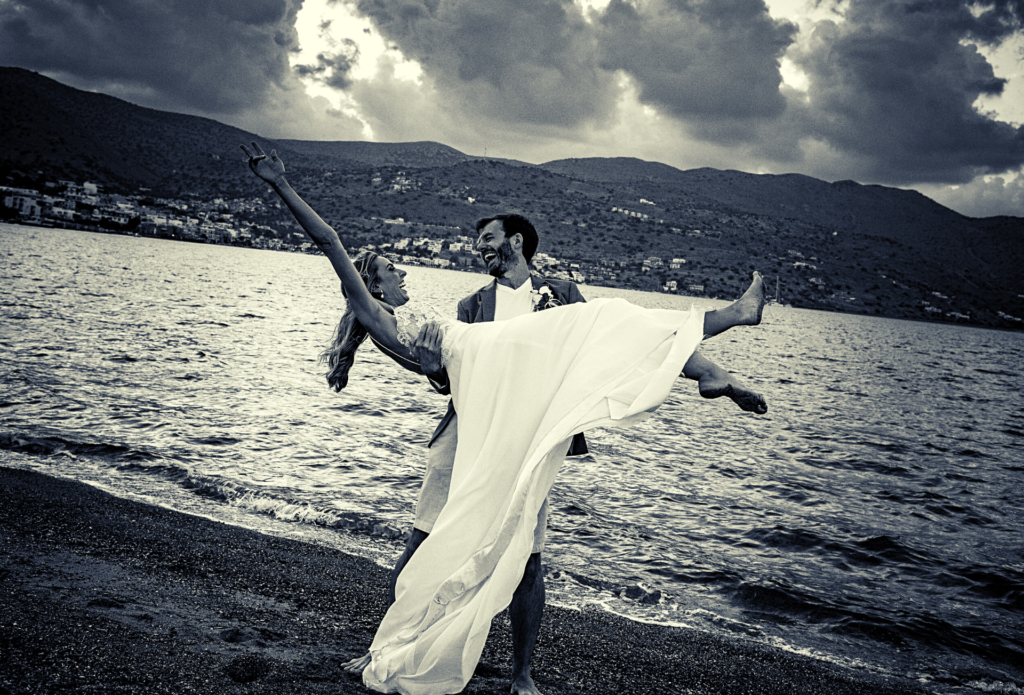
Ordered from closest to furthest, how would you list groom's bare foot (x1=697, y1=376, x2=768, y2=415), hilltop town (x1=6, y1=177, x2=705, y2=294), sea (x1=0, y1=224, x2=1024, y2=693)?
groom's bare foot (x1=697, y1=376, x2=768, y2=415) < sea (x1=0, y1=224, x2=1024, y2=693) < hilltop town (x1=6, y1=177, x2=705, y2=294)

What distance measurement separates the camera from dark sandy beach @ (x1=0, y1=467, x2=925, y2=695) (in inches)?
144

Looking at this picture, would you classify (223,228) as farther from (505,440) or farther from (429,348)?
(505,440)

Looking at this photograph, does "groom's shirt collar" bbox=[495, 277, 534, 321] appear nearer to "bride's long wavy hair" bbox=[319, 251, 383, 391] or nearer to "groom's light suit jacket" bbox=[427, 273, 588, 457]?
"groom's light suit jacket" bbox=[427, 273, 588, 457]

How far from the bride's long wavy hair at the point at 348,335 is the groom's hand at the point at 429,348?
41 cm

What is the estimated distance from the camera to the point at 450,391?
361 centimetres

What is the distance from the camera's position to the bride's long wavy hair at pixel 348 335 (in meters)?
3.76

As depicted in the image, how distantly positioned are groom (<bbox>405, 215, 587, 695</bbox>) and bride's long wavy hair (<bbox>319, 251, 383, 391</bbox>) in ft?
1.74

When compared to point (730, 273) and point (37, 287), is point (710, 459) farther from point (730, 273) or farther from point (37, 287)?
point (730, 273)

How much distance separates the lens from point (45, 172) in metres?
179

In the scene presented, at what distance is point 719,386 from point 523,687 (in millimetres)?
2192

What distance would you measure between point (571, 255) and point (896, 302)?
10177cm

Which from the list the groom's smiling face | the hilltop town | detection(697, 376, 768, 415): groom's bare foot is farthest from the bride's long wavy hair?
the hilltop town

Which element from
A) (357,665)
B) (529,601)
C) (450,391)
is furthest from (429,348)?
(357,665)

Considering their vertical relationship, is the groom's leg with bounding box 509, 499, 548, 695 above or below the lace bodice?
below
